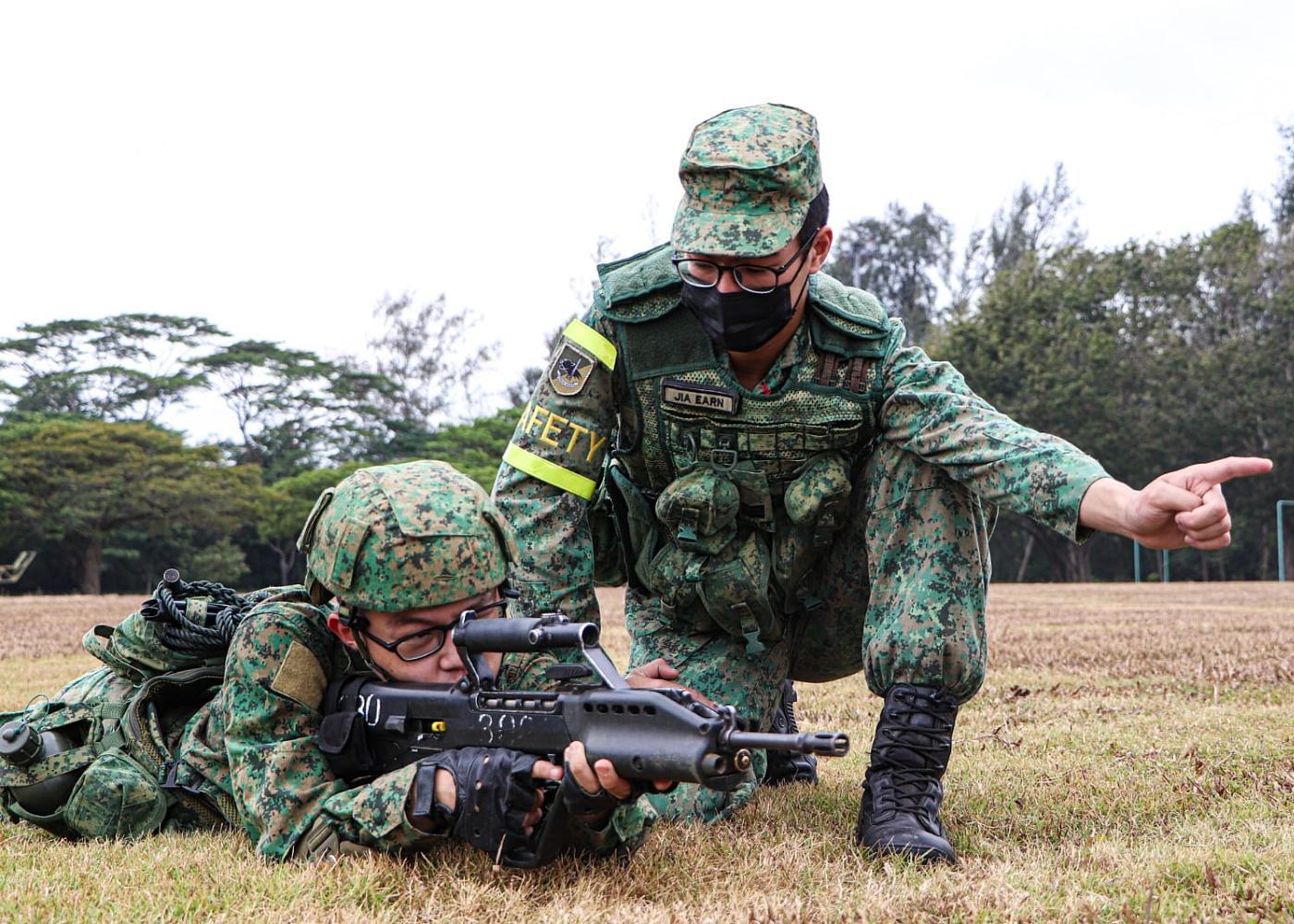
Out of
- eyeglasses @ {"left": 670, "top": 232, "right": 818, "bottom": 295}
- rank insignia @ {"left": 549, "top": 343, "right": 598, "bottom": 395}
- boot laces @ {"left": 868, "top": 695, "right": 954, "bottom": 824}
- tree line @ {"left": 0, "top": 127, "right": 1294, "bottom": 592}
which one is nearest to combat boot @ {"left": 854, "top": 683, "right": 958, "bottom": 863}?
boot laces @ {"left": 868, "top": 695, "right": 954, "bottom": 824}

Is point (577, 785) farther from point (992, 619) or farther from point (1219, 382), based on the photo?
point (1219, 382)

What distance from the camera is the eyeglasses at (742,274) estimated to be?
3486 millimetres

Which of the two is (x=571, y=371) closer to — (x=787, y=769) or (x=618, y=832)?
(x=618, y=832)

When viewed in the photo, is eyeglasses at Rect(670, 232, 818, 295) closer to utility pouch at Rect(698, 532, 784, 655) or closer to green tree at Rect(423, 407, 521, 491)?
utility pouch at Rect(698, 532, 784, 655)

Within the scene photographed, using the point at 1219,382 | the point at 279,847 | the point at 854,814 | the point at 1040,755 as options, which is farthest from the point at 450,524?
the point at 1219,382

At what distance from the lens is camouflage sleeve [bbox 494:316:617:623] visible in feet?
11.7

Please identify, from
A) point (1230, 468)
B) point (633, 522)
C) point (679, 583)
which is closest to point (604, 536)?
point (633, 522)

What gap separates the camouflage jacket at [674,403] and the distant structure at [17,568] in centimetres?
3619

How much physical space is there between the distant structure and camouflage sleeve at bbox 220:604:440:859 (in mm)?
36438

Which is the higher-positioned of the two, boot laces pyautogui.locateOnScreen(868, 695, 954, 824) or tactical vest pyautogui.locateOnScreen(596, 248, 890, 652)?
tactical vest pyautogui.locateOnScreen(596, 248, 890, 652)

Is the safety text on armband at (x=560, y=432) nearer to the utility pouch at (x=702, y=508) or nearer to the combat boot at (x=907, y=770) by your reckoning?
the utility pouch at (x=702, y=508)

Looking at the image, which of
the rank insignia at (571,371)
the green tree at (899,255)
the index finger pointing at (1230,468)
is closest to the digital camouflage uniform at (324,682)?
the rank insignia at (571,371)

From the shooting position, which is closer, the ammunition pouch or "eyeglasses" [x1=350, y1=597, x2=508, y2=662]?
"eyeglasses" [x1=350, y1=597, x2=508, y2=662]

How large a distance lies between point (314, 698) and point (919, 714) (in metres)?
1.46
